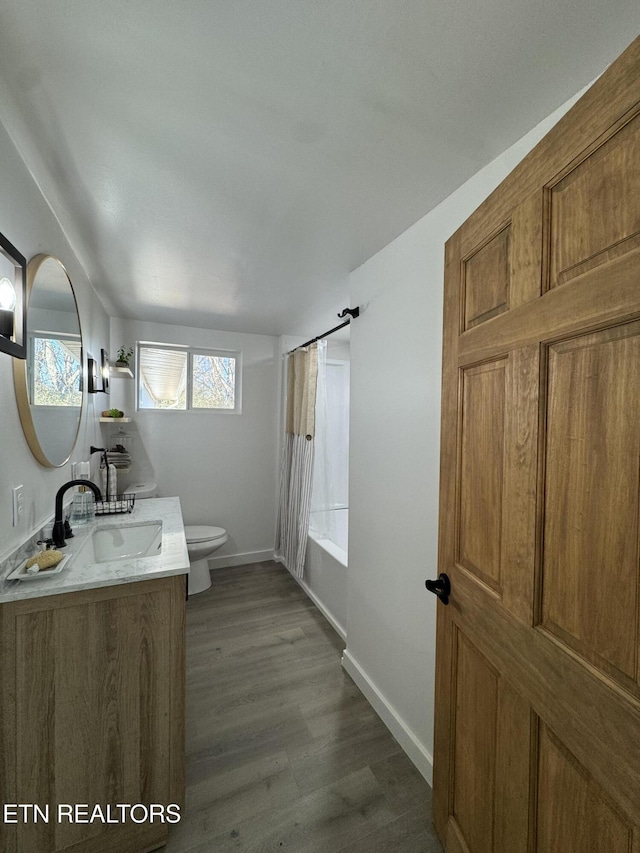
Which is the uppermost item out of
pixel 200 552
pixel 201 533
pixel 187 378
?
pixel 187 378

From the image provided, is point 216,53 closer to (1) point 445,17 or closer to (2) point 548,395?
(1) point 445,17

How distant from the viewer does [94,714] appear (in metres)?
1.13

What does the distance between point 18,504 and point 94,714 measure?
0.74 meters

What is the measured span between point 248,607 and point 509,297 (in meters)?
2.85

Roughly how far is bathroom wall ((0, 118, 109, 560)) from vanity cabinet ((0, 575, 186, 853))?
0.32m

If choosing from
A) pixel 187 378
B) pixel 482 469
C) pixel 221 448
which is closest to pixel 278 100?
pixel 482 469

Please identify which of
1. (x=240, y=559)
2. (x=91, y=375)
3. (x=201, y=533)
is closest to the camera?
(x=91, y=375)

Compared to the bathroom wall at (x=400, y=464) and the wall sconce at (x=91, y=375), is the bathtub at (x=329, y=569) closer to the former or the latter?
the bathroom wall at (x=400, y=464)

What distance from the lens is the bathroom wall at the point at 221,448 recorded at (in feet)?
10.8

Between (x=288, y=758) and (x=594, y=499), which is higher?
(x=594, y=499)

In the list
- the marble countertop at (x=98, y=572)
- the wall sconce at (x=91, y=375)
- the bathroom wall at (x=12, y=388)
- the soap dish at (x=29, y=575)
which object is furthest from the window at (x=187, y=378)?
the soap dish at (x=29, y=575)

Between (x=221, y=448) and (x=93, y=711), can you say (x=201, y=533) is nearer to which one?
(x=221, y=448)

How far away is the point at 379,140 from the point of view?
1.10m

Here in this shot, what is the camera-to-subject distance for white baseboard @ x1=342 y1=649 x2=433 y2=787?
148 centimetres
